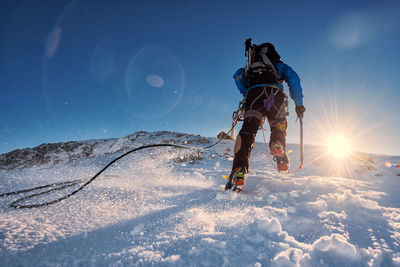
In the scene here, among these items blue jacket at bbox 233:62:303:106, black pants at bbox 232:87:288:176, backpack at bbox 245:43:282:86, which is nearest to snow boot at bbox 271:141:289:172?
black pants at bbox 232:87:288:176

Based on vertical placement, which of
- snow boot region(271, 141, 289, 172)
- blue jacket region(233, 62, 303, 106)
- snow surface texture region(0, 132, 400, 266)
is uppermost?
blue jacket region(233, 62, 303, 106)

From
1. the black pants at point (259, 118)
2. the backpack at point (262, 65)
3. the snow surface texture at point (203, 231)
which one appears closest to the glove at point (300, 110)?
the black pants at point (259, 118)

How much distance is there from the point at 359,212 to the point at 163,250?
1.64m

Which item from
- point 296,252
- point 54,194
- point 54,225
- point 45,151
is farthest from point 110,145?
point 296,252

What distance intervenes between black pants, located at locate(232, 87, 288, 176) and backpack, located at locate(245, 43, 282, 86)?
0.59 feet

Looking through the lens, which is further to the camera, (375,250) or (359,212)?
(359,212)

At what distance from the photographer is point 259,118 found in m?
2.98

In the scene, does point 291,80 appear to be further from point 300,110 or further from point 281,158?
point 281,158

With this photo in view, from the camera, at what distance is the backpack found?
3127 mm

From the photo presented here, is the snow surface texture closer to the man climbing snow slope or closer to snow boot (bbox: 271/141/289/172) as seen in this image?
snow boot (bbox: 271/141/289/172)

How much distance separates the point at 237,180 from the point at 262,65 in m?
1.97

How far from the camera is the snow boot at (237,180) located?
2.37m

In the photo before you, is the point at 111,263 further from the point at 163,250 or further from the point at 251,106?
the point at 251,106

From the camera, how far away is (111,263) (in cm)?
88
